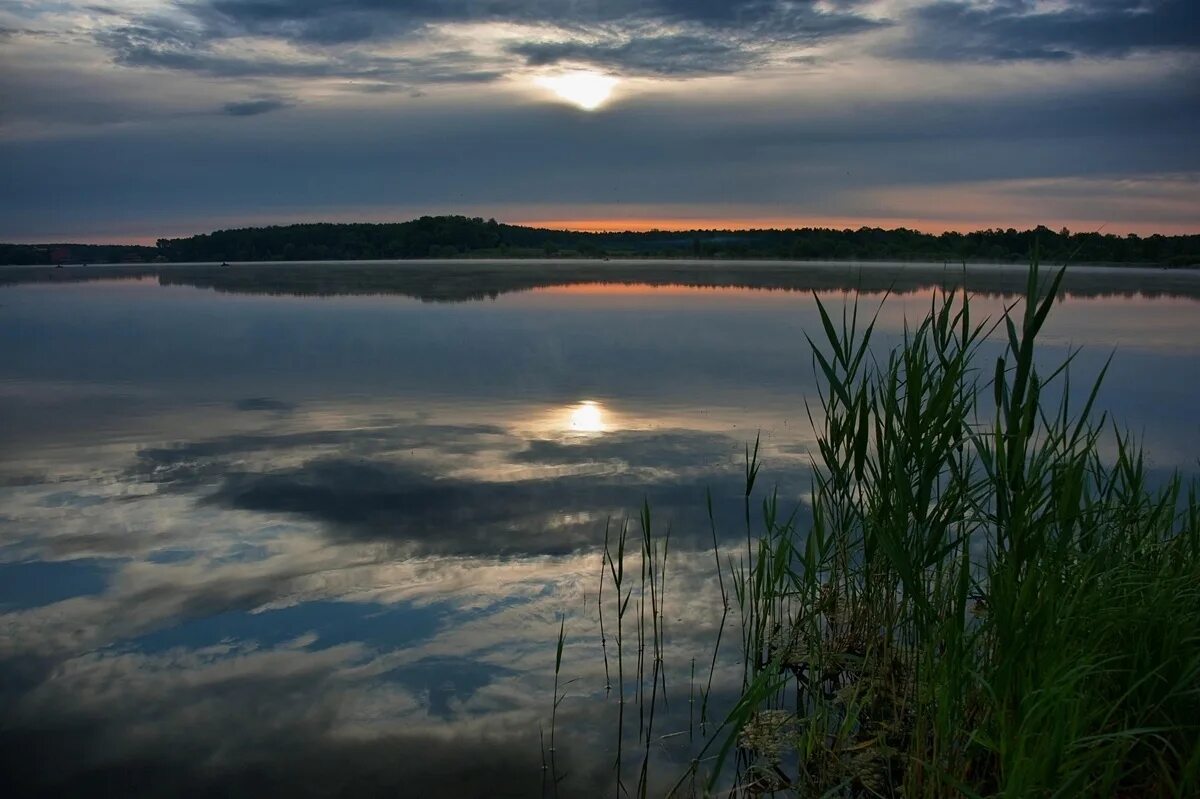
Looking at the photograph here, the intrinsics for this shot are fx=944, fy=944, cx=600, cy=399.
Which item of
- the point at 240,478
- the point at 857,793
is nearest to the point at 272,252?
the point at 240,478

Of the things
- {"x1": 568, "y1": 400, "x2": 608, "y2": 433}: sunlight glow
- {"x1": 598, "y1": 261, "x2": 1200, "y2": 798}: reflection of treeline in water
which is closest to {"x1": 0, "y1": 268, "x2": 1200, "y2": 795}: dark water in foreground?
{"x1": 568, "y1": 400, "x2": 608, "y2": 433}: sunlight glow

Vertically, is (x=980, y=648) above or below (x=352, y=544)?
above

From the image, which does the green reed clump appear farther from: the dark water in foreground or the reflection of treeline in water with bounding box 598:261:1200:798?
the dark water in foreground

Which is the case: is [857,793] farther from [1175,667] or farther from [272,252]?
[272,252]

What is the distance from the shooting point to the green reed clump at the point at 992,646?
282 cm

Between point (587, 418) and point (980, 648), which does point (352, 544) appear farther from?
point (587, 418)

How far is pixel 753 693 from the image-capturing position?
2836 mm

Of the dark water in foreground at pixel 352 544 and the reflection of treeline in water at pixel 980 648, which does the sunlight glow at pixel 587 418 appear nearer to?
the dark water in foreground at pixel 352 544

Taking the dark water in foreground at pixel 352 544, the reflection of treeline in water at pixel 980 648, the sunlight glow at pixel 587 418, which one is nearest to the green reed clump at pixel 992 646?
the reflection of treeline in water at pixel 980 648

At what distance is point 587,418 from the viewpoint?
9047mm

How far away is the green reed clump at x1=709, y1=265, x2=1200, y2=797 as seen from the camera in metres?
2.82

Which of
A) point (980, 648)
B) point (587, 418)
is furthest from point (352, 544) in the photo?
point (587, 418)

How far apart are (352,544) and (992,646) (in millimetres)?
3424

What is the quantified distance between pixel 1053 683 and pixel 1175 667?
0.61 meters
